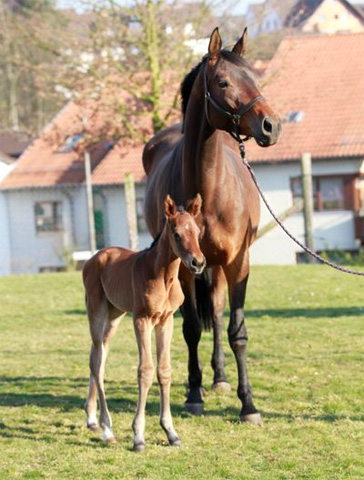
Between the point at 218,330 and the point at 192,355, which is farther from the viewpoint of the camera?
the point at 218,330

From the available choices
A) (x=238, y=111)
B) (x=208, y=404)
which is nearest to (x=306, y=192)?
(x=208, y=404)

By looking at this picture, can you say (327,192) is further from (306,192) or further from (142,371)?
(142,371)

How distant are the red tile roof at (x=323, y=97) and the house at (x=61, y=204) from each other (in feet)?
18.2

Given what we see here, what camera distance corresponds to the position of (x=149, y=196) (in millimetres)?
10266

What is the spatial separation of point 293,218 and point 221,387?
2910cm

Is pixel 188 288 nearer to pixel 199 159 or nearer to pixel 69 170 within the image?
pixel 199 159

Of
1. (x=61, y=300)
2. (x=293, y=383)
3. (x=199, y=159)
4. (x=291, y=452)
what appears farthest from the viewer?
(x=61, y=300)

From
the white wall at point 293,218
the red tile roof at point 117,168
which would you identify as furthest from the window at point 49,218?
the white wall at point 293,218

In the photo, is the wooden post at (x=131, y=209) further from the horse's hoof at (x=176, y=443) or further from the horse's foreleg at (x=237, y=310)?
the horse's hoof at (x=176, y=443)

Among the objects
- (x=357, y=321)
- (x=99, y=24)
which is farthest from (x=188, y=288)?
(x=99, y=24)

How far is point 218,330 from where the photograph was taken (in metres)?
9.91

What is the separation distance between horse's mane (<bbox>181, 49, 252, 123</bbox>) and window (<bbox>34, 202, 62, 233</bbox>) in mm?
34783

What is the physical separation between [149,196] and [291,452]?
389cm

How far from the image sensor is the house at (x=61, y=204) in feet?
132
